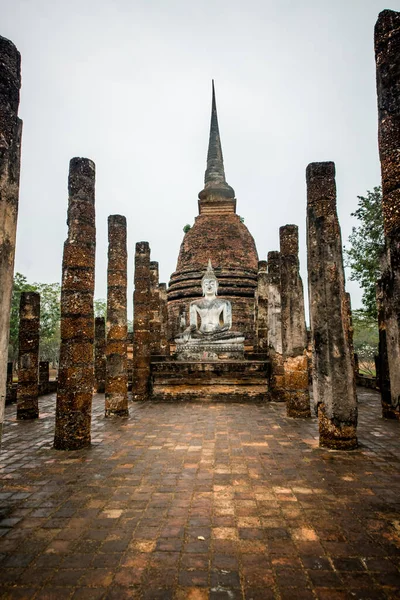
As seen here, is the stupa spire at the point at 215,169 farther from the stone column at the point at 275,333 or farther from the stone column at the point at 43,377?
the stone column at the point at 43,377

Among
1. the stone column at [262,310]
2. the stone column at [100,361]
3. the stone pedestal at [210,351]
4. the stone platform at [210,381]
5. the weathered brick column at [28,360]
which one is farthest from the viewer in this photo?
the stone column at [262,310]

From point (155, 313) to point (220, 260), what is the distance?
252 inches

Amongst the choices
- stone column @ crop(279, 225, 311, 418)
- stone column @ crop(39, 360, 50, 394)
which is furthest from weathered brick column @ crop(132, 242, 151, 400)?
stone column @ crop(279, 225, 311, 418)

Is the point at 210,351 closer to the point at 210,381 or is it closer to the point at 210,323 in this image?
the point at 210,323

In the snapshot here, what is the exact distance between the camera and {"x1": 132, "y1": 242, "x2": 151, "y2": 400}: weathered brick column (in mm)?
10312

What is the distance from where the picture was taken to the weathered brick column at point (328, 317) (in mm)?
5090

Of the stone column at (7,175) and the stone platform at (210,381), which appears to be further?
the stone platform at (210,381)

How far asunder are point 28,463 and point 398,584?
4100 millimetres

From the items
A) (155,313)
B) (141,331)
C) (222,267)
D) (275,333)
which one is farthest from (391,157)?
(222,267)

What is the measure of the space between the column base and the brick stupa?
1271 cm

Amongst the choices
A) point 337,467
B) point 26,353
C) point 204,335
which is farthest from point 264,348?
point 337,467

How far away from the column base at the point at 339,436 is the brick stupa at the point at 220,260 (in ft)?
41.7

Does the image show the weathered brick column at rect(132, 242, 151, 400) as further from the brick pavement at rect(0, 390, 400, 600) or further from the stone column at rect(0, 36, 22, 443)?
the stone column at rect(0, 36, 22, 443)

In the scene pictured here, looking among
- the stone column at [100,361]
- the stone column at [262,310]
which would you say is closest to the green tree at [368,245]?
the stone column at [262,310]
